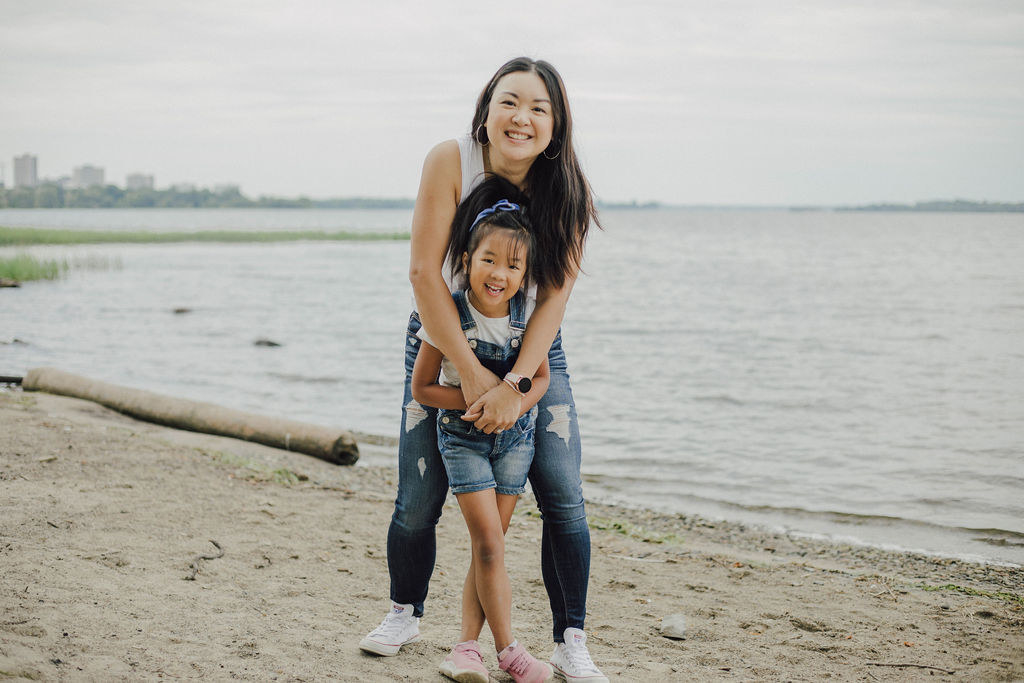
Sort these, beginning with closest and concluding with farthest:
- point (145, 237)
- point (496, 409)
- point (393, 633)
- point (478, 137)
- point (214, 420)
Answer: point (496, 409), point (478, 137), point (393, 633), point (214, 420), point (145, 237)

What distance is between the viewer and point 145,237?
5662 centimetres

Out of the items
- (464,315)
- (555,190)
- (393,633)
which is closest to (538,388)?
(464,315)

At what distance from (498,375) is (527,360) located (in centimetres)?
14

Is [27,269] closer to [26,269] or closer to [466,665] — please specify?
[26,269]

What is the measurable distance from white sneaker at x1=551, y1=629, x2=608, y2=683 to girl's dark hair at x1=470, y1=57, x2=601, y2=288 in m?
1.37

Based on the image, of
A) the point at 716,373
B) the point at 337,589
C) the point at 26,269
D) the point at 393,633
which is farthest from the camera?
the point at 26,269

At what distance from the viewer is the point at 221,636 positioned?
344cm

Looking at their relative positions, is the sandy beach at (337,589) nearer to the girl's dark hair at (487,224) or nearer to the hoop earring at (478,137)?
the girl's dark hair at (487,224)

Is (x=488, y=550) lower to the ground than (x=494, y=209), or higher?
lower

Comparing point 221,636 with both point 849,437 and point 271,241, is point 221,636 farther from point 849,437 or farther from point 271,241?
point 271,241

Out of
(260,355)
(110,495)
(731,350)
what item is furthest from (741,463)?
(260,355)

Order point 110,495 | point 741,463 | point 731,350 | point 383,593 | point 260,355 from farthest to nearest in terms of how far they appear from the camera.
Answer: point 731,350 < point 260,355 < point 741,463 < point 110,495 < point 383,593

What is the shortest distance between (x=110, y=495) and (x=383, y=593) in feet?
6.46

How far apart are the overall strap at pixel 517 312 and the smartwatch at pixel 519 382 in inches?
7.9
